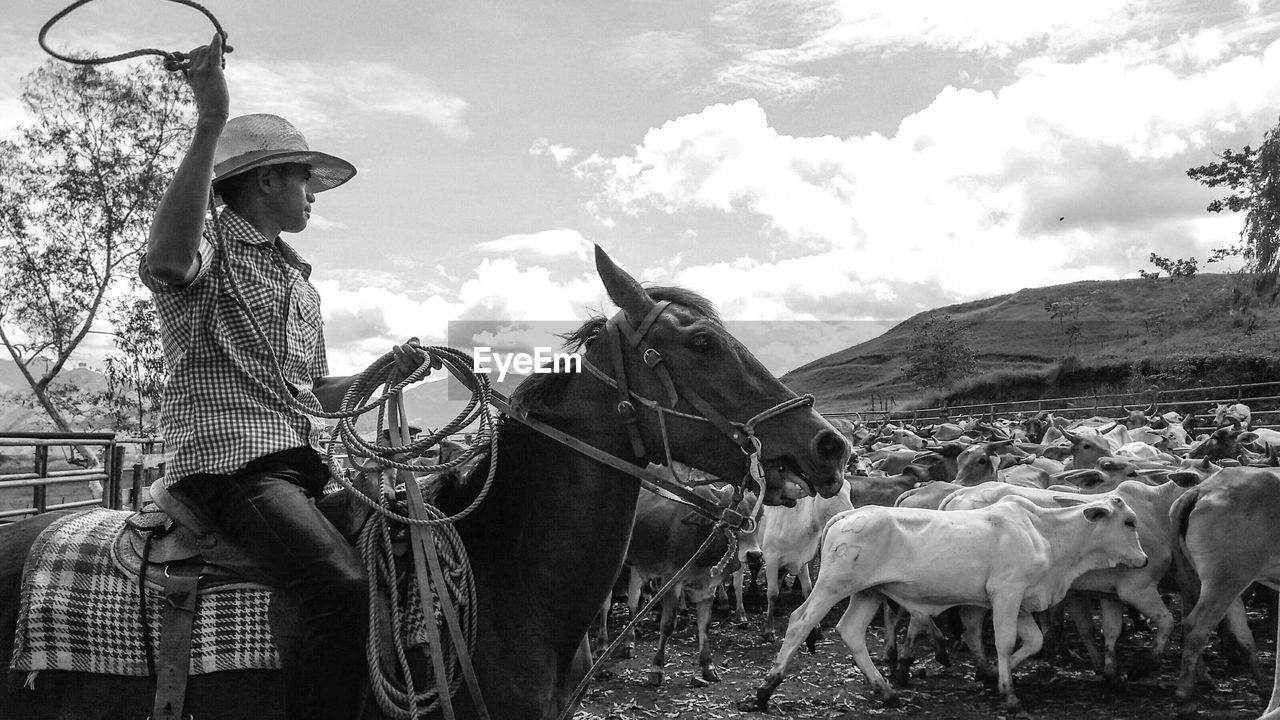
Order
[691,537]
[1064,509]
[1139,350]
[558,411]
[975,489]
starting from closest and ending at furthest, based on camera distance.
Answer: [558,411], [1064,509], [975,489], [691,537], [1139,350]

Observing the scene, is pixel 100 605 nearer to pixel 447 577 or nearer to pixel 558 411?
pixel 447 577

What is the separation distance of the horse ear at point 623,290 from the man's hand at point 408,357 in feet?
2.54

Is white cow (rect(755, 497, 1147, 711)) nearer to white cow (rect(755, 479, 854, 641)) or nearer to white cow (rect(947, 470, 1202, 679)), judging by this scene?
white cow (rect(947, 470, 1202, 679))

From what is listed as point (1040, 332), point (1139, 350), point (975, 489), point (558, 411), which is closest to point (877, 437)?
point (975, 489)

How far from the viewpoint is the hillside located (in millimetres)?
54444

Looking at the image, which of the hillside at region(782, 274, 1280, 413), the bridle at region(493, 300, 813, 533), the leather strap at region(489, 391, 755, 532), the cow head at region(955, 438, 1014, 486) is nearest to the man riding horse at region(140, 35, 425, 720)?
the leather strap at region(489, 391, 755, 532)

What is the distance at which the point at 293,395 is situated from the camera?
11.7 ft

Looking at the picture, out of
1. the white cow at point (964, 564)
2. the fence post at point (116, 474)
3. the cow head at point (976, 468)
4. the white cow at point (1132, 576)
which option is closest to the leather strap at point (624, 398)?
the white cow at point (964, 564)

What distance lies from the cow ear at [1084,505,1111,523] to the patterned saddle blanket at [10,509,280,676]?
330 inches

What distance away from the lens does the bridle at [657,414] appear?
3.50 metres

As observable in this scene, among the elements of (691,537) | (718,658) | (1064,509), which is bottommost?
(718,658)

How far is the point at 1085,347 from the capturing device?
116 metres

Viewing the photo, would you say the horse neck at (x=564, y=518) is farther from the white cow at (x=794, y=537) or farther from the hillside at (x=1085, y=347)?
the hillside at (x=1085, y=347)

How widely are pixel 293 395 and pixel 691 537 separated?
8.88 metres
